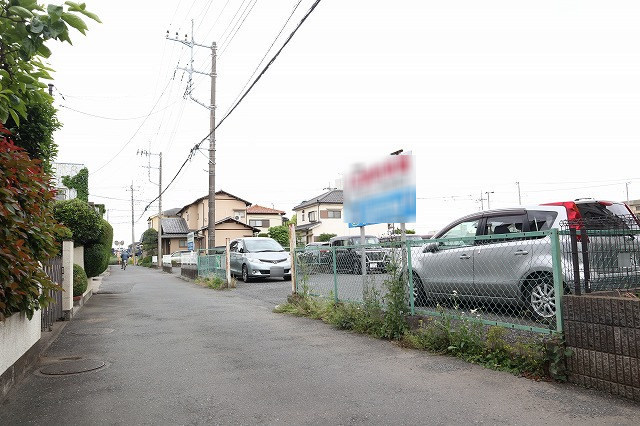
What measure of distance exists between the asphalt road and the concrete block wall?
139 mm

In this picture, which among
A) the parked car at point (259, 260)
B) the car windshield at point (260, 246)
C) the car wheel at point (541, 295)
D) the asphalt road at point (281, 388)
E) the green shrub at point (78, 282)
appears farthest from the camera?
the car windshield at point (260, 246)

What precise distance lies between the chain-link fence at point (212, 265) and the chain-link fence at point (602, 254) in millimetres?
13219

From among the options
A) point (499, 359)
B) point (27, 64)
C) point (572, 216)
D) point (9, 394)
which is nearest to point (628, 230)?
point (572, 216)

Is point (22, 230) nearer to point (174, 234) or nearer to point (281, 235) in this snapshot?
point (281, 235)

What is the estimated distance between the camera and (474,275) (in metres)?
5.56

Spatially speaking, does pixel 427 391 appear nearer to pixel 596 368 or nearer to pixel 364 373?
pixel 364 373

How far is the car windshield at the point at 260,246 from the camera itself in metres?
16.8

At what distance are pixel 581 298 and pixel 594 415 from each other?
3.32 ft

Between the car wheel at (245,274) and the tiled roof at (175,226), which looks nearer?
the car wheel at (245,274)

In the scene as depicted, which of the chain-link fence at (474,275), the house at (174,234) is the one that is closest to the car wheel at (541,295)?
the chain-link fence at (474,275)

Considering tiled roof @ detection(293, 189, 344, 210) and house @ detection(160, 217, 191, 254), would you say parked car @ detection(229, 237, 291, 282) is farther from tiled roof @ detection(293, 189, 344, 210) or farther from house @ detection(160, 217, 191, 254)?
house @ detection(160, 217, 191, 254)

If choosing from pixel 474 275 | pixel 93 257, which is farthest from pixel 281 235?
pixel 474 275

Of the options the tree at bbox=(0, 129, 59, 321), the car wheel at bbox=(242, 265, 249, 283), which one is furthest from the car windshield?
the tree at bbox=(0, 129, 59, 321)

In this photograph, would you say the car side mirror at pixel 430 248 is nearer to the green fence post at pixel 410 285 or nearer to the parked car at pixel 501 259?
the parked car at pixel 501 259
